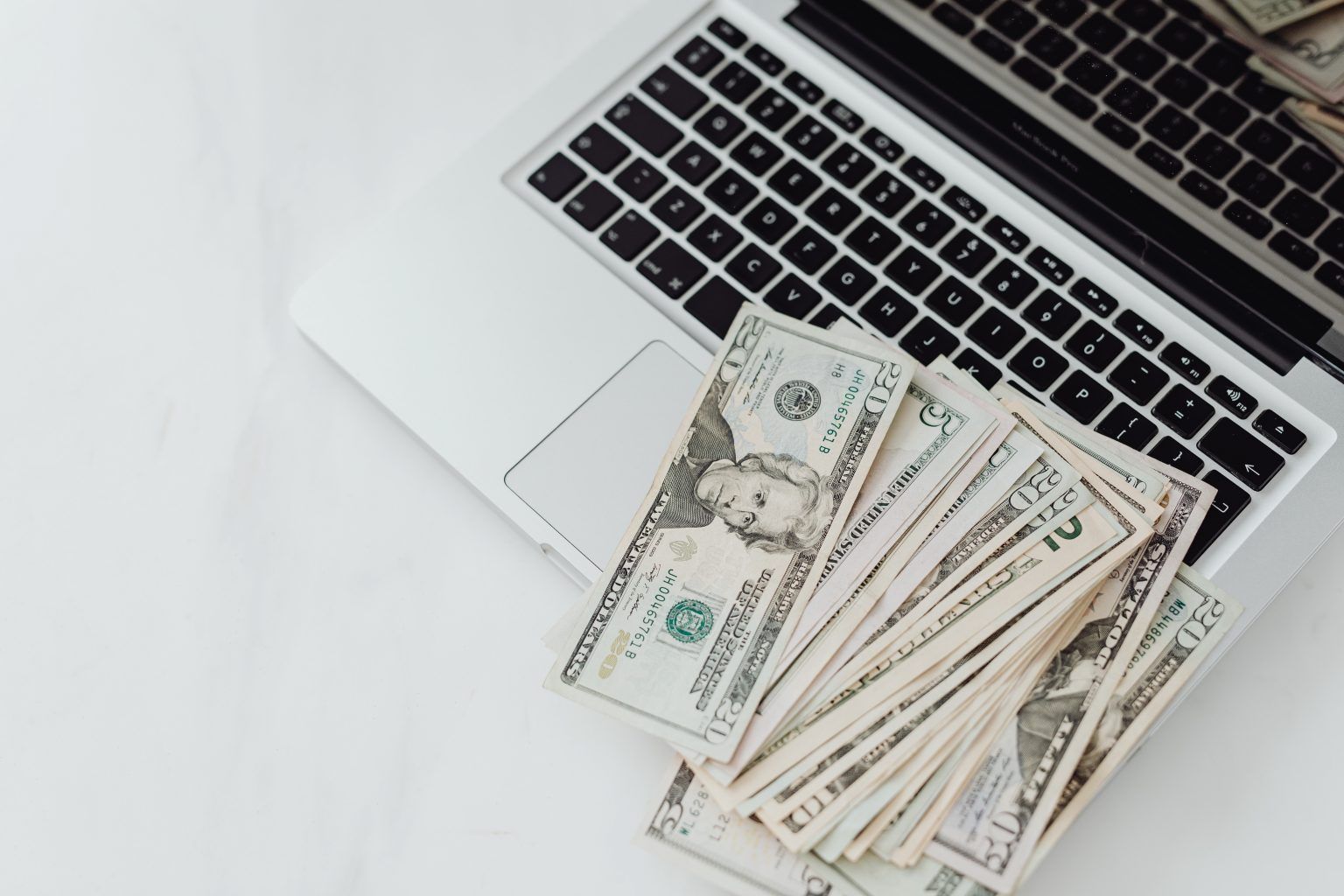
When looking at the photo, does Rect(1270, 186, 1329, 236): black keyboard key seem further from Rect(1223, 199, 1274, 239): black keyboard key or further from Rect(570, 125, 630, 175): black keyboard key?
Rect(570, 125, 630, 175): black keyboard key

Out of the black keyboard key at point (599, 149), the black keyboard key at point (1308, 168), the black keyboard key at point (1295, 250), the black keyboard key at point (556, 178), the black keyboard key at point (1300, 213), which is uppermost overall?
the black keyboard key at point (1308, 168)

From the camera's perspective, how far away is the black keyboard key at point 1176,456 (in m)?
0.71

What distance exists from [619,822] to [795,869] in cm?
12

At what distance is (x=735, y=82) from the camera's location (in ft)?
2.75

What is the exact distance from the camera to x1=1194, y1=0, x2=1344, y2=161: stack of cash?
70cm

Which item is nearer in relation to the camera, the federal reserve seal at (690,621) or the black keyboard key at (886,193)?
the federal reserve seal at (690,621)

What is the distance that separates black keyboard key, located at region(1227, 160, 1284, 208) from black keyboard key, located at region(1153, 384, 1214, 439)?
0.13m

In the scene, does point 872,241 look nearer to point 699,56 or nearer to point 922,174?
point 922,174

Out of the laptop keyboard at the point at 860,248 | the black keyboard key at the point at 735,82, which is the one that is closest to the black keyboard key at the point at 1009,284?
the laptop keyboard at the point at 860,248

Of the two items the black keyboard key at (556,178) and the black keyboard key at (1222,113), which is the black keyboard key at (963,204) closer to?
the black keyboard key at (1222,113)

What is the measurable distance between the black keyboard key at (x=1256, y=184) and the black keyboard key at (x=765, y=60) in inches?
12.4

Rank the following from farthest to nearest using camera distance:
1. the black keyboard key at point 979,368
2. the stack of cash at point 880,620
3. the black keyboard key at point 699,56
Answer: the black keyboard key at point 699,56, the black keyboard key at point 979,368, the stack of cash at point 880,620

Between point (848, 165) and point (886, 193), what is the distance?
0.03 metres

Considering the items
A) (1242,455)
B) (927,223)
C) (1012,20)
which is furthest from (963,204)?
(1242,455)
